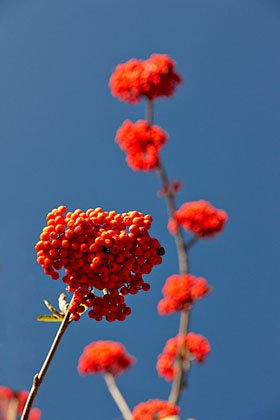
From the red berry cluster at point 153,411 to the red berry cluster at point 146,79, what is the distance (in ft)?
8.59

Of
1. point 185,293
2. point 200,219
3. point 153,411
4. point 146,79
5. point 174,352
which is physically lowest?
point 153,411

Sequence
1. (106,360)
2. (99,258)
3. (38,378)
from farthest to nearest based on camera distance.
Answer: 1. (99,258)
2. (38,378)
3. (106,360)

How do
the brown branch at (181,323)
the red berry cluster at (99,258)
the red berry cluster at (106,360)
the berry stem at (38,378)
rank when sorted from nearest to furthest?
1. the brown branch at (181,323)
2. the red berry cluster at (106,360)
3. the berry stem at (38,378)
4. the red berry cluster at (99,258)

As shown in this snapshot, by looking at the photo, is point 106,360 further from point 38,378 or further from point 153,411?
point 38,378

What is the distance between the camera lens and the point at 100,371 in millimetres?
4977

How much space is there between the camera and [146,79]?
457 centimetres

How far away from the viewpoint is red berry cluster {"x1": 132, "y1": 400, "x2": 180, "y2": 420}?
4.05 meters

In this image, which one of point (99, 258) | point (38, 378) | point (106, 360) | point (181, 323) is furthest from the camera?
point (99, 258)

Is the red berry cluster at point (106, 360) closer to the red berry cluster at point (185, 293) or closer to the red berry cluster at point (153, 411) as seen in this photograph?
the red berry cluster at point (153, 411)

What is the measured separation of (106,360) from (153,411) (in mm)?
819

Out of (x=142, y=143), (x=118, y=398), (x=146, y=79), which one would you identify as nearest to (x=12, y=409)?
(x=118, y=398)

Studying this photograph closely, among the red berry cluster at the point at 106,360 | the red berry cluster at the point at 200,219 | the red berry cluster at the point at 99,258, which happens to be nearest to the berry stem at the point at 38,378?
the red berry cluster at the point at 99,258

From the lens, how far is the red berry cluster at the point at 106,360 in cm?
495

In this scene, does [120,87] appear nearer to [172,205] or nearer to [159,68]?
[159,68]
